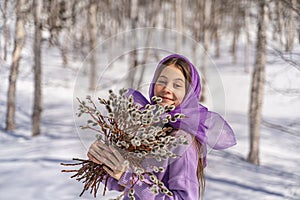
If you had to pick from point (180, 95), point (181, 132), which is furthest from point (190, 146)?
point (180, 95)

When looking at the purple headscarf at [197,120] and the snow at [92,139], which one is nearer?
the purple headscarf at [197,120]

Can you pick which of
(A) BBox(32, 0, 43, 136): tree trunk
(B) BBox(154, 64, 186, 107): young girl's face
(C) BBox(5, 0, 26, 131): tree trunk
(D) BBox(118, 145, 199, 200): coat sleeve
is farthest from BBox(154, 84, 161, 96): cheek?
(A) BBox(32, 0, 43, 136): tree trunk

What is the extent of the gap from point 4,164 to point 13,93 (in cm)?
302

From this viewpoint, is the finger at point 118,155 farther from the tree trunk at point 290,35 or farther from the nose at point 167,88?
Answer: the tree trunk at point 290,35

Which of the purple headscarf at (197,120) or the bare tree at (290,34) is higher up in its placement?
the bare tree at (290,34)

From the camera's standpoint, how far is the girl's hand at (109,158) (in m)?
1.25

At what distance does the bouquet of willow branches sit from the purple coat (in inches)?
1.6

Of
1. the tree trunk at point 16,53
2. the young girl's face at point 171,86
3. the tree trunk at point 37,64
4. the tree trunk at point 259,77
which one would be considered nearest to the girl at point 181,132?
the young girl's face at point 171,86

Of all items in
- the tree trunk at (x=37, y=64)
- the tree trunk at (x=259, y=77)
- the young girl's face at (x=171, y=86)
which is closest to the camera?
the young girl's face at (x=171, y=86)

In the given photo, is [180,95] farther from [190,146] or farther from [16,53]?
[16,53]

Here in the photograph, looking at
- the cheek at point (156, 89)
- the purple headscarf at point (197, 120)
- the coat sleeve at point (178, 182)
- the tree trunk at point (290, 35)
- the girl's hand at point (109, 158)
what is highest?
the tree trunk at point (290, 35)

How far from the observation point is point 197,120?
1.35m

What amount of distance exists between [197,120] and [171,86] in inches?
5.8

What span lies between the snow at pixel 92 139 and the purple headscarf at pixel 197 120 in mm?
72
